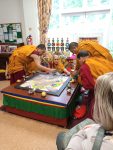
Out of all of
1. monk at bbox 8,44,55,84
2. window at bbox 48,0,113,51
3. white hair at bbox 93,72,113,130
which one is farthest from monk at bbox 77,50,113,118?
window at bbox 48,0,113,51

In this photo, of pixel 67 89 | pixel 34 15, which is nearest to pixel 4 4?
pixel 34 15

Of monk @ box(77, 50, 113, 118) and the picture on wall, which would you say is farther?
the picture on wall

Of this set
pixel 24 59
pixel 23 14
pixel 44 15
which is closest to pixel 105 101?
pixel 24 59

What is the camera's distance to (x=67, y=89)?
2.30m

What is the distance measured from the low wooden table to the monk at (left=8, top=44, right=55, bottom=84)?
62cm

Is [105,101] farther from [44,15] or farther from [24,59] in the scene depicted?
[44,15]

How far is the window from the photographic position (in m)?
3.51

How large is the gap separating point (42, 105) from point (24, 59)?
1.15 metres

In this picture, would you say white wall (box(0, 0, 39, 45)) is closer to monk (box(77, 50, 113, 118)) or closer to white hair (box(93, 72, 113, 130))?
monk (box(77, 50, 113, 118))

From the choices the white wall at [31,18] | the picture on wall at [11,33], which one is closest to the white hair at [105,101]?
the white wall at [31,18]

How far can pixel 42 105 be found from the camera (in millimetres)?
2168

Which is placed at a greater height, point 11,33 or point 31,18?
point 31,18

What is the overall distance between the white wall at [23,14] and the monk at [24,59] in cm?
115

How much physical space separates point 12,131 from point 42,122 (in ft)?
1.42
